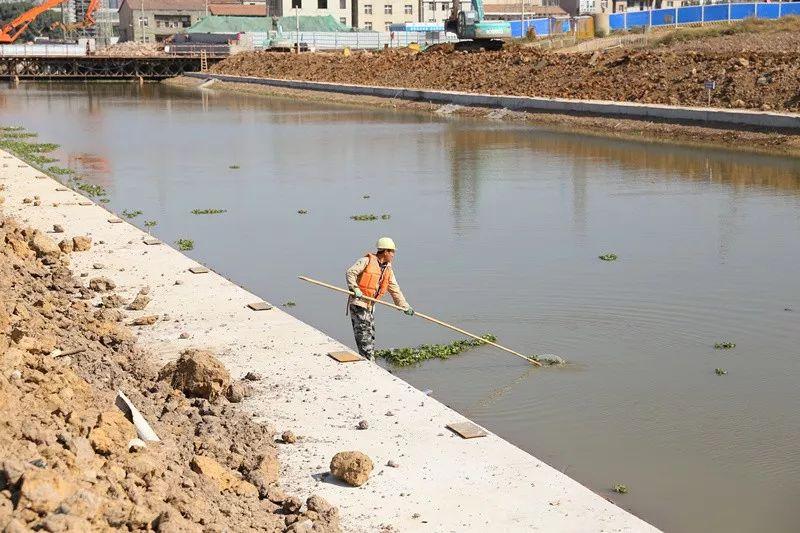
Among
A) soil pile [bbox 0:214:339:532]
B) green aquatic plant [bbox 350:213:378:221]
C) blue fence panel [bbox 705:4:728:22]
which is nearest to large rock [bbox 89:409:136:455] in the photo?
soil pile [bbox 0:214:339:532]

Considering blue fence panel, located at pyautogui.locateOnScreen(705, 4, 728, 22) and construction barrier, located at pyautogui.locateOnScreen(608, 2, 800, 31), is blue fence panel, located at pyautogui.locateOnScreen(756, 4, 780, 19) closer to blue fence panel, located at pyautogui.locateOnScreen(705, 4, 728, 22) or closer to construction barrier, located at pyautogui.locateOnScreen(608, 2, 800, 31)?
construction barrier, located at pyautogui.locateOnScreen(608, 2, 800, 31)

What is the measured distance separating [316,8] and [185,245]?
97919 millimetres

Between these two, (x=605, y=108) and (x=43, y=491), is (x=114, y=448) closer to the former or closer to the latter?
(x=43, y=491)

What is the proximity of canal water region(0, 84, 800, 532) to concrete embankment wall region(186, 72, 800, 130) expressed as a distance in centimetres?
254

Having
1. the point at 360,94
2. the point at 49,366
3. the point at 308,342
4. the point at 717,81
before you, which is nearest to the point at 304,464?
the point at 49,366

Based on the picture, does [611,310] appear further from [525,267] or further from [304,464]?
[304,464]

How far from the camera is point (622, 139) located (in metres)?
30.6

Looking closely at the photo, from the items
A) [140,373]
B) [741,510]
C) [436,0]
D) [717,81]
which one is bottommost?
[741,510]

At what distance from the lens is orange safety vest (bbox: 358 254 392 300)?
10164mm

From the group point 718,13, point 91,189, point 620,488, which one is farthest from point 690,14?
point 620,488

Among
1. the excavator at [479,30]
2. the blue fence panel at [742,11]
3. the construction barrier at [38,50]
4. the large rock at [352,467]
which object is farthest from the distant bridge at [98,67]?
the large rock at [352,467]

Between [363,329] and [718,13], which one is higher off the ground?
[718,13]

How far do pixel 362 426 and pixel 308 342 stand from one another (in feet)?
7.58

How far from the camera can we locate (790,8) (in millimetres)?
57656
